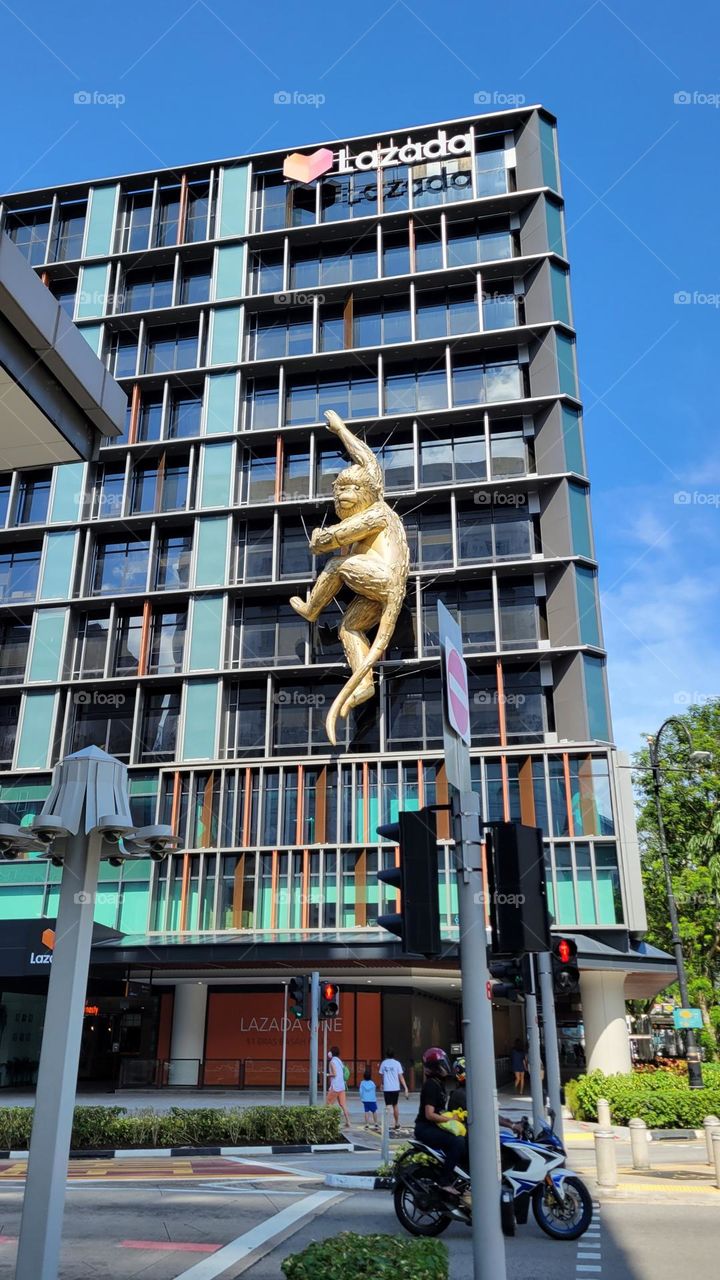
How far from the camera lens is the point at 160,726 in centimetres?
3866

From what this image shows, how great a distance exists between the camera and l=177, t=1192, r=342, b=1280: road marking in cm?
858

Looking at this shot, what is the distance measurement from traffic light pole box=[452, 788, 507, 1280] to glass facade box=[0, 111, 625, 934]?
26.3 meters

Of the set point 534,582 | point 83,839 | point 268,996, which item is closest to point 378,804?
point 268,996

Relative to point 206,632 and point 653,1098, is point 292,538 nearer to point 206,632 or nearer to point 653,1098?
point 206,632

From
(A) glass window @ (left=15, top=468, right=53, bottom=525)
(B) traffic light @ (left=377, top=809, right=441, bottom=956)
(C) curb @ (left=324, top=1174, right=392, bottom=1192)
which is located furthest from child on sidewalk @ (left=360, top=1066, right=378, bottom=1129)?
(A) glass window @ (left=15, top=468, right=53, bottom=525)

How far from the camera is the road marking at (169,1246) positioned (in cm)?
951

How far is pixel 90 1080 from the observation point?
120 ft

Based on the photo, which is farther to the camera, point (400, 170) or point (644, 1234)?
point (400, 170)

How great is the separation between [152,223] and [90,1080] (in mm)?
36875

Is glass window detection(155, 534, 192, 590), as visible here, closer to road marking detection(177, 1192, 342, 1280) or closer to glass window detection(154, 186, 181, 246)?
glass window detection(154, 186, 181, 246)

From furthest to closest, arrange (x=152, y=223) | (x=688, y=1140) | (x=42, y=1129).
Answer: (x=152, y=223) < (x=688, y=1140) < (x=42, y=1129)

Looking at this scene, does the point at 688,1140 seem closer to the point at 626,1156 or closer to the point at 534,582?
the point at 626,1156

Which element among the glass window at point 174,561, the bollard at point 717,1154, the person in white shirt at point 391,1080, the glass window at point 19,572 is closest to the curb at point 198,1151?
the person in white shirt at point 391,1080

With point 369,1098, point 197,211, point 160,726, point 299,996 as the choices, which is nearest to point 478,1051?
Result: point 299,996
